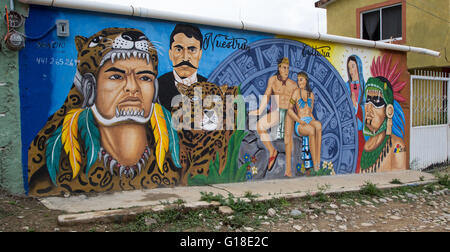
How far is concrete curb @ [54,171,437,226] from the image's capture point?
4047 millimetres

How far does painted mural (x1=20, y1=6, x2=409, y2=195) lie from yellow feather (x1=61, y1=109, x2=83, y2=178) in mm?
12

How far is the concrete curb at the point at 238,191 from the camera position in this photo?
4.05m

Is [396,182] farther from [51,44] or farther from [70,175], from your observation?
[51,44]

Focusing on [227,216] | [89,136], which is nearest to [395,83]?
[227,216]

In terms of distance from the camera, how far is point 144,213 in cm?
425

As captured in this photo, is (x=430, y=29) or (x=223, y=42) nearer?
(x=223, y=42)

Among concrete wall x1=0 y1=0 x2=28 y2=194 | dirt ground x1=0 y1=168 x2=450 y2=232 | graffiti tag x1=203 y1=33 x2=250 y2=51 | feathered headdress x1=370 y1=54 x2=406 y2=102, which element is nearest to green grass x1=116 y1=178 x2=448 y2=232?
dirt ground x1=0 y1=168 x2=450 y2=232

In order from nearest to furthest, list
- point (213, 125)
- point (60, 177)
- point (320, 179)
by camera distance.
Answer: point (60, 177), point (213, 125), point (320, 179)

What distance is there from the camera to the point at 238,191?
5.54 meters

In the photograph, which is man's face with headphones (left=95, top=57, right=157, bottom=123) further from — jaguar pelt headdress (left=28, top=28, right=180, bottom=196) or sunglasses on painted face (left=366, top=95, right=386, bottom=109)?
sunglasses on painted face (left=366, top=95, right=386, bottom=109)

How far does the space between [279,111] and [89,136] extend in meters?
3.16

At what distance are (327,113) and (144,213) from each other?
4195mm
